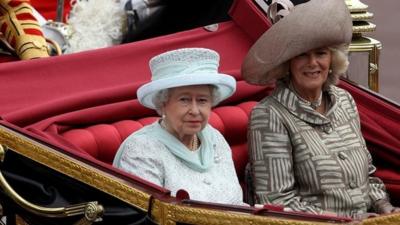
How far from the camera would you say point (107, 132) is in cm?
401

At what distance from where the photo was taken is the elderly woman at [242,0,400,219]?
157 inches

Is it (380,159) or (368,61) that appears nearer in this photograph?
(380,159)

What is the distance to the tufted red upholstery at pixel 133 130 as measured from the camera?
13.0 ft

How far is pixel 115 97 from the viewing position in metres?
4.14

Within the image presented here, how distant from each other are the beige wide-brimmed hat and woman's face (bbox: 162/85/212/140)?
265 mm

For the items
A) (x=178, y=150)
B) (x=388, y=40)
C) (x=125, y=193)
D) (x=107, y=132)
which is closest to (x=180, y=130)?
(x=178, y=150)

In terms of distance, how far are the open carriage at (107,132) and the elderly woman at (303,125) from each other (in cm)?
24

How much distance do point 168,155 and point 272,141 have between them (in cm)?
36

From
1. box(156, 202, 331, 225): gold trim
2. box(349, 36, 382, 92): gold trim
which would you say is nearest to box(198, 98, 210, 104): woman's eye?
box(156, 202, 331, 225): gold trim

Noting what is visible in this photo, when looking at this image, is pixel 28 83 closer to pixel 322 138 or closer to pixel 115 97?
pixel 115 97

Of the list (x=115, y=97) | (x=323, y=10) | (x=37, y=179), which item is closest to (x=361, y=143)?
(x=323, y=10)

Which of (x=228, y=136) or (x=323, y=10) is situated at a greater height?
(x=323, y=10)

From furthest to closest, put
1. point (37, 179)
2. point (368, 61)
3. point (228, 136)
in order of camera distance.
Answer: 1. point (368, 61)
2. point (228, 136)
3. point (37, 179)

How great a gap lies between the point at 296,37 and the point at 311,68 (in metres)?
0.12
